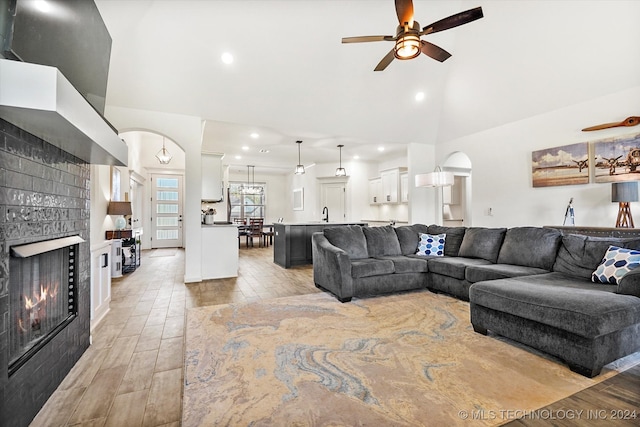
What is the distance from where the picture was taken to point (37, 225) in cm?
173

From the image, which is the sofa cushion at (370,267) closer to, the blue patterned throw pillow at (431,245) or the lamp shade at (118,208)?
the blue patterned throw pillow at (431,245)

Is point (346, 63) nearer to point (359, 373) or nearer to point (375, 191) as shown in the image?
point (359, 373)

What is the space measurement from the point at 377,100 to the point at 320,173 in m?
4.15

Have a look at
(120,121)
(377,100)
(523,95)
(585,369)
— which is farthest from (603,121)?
(120,121)

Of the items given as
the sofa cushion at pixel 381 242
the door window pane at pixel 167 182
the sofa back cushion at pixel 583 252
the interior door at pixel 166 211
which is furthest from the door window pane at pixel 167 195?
the sofa back cushion at pixel 583 252

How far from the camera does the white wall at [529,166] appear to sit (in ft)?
13.6

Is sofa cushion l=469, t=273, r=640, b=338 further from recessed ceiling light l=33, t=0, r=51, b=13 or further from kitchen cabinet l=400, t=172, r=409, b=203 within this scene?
kitchen cabinet l=400, t=172, r=409, b=203

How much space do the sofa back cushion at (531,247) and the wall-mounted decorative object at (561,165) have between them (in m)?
1.48

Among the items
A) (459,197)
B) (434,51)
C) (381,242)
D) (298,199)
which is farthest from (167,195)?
(434,51)

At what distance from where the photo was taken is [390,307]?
3.49 metres

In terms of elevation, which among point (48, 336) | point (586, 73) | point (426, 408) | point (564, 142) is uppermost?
point (586, 73)

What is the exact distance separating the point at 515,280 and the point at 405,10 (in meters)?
2.57

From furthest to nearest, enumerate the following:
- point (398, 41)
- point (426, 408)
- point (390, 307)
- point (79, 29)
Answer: point (390, 307) < point (398, 41) < point (79, 29) < point (426, 408)

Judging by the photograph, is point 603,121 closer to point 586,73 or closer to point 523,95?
point 586,73
